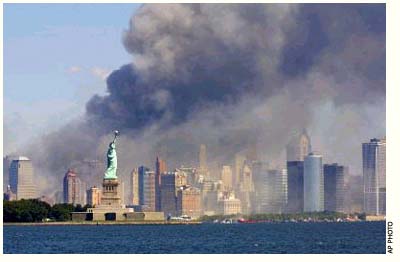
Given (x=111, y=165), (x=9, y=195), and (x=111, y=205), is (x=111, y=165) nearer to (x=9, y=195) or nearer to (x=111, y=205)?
(x=111, y=205)

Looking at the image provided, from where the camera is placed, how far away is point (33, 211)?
56.6 metres

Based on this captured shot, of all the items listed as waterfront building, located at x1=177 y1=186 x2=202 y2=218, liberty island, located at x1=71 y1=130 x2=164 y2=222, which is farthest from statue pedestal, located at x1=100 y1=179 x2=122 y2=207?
waterfront building, located at x1=177 y1=186 x2=202 y2=218

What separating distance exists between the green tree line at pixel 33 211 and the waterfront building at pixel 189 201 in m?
11.0

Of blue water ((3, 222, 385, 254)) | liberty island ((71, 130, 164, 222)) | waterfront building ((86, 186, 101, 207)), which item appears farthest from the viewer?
waterfront building ((86, 186, 101, 207))

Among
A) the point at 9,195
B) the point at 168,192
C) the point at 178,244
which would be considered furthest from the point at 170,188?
the point at 178,244

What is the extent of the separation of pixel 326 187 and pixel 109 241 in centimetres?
3583

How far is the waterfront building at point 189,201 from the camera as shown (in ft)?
225

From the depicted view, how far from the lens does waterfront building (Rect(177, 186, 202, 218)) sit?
68.6 m

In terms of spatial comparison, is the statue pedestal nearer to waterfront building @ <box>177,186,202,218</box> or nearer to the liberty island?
the liberty island

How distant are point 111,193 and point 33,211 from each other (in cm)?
408

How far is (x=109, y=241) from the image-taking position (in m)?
36.5

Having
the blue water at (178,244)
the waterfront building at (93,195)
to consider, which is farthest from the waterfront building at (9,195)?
A: the blue water at (178,244)

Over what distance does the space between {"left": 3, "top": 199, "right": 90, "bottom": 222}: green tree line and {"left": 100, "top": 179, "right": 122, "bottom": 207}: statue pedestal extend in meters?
2.72
